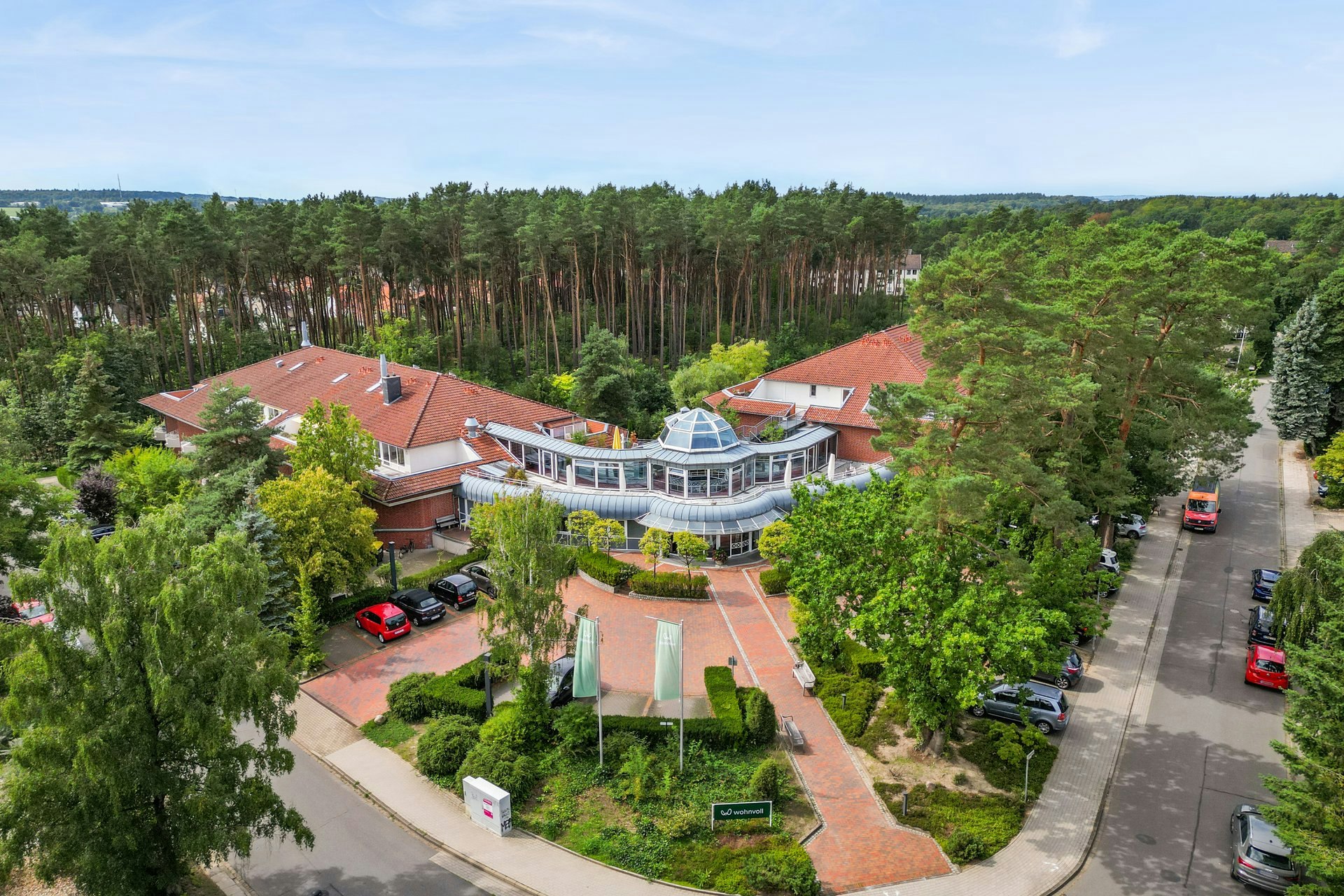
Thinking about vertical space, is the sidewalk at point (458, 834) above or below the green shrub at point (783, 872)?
below

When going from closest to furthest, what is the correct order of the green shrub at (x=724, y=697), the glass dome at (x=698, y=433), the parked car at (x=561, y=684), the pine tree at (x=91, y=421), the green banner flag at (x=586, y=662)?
1. the green banner flag at (x=586, y=662)
2. the green shrub at (x=724, y=697)
3. the parked car at (x=561, y=684)
4. the glass dome at (x=698, y=433)
5. the pine tree at (x=91, y=421)

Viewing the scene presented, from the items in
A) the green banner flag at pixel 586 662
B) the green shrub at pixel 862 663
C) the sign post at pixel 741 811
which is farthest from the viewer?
the green shrub at pixel 862 663

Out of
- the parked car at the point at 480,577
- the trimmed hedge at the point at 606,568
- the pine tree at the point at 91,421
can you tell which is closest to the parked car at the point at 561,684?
the trimmed hedge at the point at 606,568

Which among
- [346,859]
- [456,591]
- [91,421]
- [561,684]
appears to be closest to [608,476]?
[456,591]

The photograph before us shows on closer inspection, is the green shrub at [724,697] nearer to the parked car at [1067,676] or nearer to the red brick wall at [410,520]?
the parked car at [1067,676]

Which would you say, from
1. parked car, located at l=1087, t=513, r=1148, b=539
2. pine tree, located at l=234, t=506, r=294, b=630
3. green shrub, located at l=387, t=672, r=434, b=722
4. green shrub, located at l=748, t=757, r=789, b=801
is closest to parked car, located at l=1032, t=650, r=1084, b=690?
green shrub, located at l=748, t=757, r=789, b=801

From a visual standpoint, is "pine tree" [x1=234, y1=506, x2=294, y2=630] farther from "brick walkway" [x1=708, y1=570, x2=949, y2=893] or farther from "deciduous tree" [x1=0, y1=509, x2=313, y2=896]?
"brick walkway" [x1=708, y1=570, x2=949, y2=893]

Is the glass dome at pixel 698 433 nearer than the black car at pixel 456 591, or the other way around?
the black car at pixel 456 591
